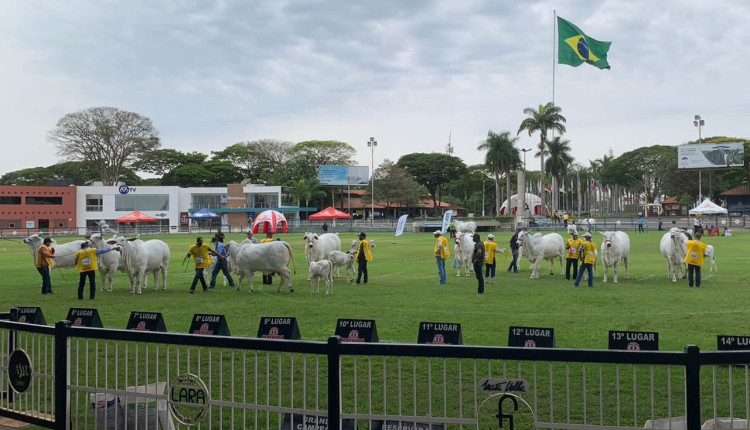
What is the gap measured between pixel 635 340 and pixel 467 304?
10.2 meters

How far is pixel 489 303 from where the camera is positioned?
52.7 ft

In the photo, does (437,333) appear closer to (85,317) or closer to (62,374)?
(62,374)

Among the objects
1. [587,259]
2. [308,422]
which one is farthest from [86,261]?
[587,259]

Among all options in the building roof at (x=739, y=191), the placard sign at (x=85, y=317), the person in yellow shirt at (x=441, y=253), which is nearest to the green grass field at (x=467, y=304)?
the person in yellow shirt at (x=441, y=253)

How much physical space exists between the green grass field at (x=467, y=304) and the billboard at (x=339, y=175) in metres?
73.8

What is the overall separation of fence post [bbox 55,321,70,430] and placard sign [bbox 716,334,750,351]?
6032mm

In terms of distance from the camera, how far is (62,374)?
19.0 feet

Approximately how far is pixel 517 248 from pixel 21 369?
20530mm

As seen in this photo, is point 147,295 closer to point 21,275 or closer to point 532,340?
point 21,275

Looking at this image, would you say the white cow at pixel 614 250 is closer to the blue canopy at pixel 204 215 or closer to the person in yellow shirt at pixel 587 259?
the person in yellow shirt at pixel 587 259

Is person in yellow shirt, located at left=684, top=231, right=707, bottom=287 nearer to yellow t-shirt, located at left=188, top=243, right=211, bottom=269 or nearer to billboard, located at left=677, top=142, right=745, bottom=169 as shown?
yellow t-shirt, located at left=188, top=243, right=211, bottom=269

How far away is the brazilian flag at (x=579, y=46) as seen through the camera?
1833 inches

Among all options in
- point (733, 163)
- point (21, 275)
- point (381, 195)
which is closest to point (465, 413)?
point (21, 275)

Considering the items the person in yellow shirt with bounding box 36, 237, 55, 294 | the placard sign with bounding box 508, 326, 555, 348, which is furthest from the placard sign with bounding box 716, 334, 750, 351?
the person in yellow shirt with bounding box 36, 237, 55, 294
